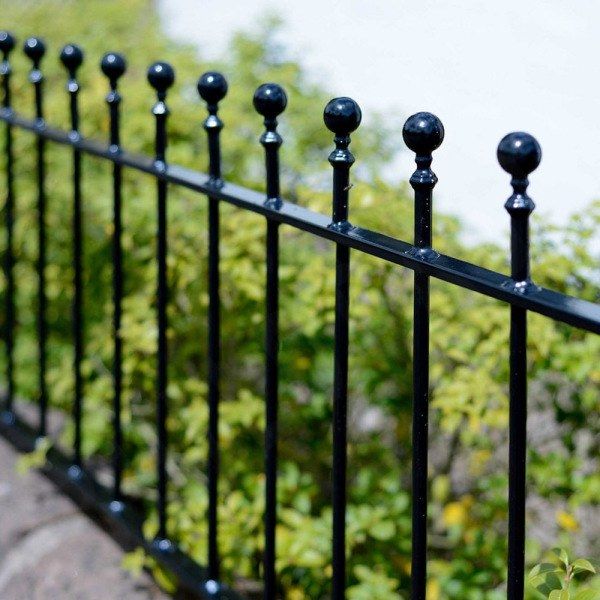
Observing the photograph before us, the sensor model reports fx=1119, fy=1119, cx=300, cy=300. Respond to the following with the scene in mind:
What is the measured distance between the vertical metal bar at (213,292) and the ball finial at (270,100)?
18 cm

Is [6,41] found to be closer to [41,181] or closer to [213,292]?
[41,181]

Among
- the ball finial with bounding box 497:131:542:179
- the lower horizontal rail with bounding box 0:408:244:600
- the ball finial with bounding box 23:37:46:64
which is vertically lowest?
the lower horizontal rail with bounding box 0:408:244:600

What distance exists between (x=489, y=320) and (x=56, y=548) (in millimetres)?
1184

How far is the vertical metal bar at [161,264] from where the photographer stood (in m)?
2.27

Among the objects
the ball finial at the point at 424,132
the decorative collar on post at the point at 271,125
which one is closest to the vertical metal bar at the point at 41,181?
the decorative collar on post at the point at 271,125

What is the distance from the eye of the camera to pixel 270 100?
1.95m

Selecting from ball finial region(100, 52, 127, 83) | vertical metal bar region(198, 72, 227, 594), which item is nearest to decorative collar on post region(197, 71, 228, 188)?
vertical metal bar region(198, 72, 227, 594)

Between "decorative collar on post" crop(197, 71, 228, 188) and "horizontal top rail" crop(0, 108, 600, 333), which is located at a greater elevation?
"decorative collar on post" crop(197, 71, 228, 188)

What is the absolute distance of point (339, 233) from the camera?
1.85 meters

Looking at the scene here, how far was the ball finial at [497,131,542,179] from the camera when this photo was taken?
1469mm

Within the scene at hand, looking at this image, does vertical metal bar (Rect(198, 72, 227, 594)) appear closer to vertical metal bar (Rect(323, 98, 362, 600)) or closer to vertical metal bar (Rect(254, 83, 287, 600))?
vertical metal bar (Rect(254, 83, 287, 600))

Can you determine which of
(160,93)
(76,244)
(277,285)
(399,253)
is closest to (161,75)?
(160,93)

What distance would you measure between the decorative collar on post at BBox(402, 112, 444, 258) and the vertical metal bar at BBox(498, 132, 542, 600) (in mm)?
141

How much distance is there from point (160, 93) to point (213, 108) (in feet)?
0.67
